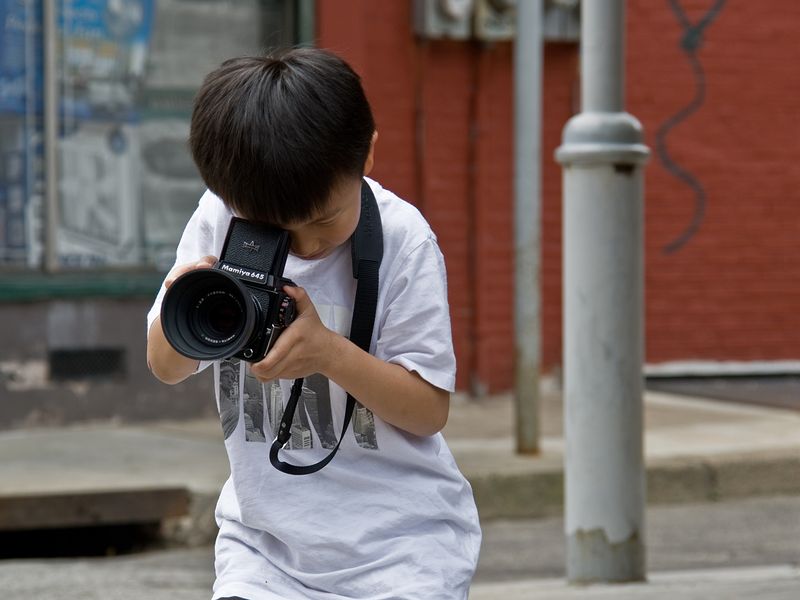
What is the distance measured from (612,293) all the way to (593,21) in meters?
0.88

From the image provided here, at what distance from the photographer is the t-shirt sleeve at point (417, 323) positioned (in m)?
2.26

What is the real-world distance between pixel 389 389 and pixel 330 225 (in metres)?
0.27

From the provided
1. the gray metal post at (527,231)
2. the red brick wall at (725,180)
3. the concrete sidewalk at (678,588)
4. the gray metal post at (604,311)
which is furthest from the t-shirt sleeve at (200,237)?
the red brick wall at (725,180)

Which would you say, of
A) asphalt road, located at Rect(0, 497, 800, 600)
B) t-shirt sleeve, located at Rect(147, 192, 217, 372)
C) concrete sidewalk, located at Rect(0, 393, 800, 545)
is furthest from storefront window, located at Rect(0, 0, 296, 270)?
t-shirt sleeve, located at Rect(147, 192, 217, 372)

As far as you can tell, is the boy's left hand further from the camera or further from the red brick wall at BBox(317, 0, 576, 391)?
the red brick wall at BBox(317, 0, 576, 391)

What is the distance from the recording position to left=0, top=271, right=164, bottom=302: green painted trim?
8195 millimetres

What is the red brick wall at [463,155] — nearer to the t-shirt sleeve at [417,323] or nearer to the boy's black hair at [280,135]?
the t-shirt sleeve at [417,323]

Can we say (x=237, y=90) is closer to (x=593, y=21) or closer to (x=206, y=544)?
(x=593, y=21)

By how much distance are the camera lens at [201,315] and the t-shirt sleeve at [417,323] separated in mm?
304

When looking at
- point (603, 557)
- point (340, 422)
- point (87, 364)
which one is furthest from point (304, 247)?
point (87, 364)

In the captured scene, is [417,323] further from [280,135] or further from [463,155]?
[463,155]

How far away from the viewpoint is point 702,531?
21.0ft

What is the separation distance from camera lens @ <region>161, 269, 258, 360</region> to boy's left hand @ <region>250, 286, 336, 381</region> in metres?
0.07

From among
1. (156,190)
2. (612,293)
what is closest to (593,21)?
(612,293)
